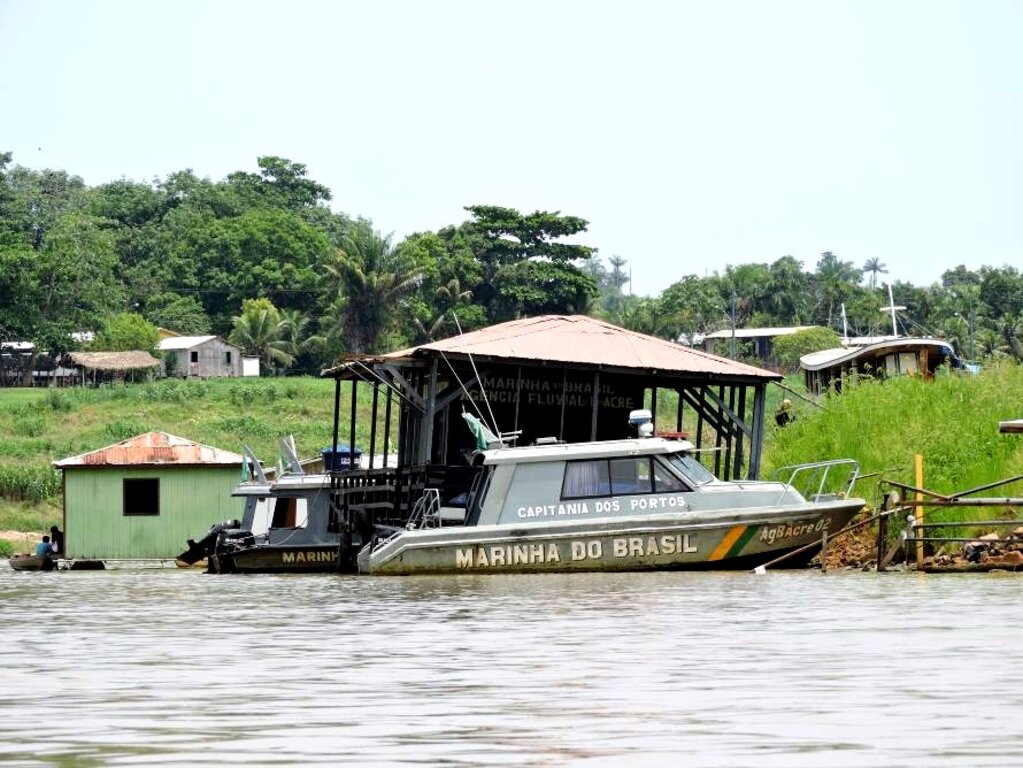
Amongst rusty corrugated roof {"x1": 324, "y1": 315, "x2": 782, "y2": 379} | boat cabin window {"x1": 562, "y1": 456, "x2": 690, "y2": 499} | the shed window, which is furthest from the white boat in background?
boat cabin window {"x1": 562, "y1": 456, "x2": 690, "y2": 499}

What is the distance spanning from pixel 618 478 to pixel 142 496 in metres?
18.4

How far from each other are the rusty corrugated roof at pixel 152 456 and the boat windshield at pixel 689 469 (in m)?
16.9

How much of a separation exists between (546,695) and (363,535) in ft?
62.7

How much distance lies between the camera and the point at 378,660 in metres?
11.6

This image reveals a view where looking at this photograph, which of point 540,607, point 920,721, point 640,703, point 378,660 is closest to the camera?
point 920,721

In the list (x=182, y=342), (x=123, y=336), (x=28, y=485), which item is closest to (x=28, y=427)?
(x=28, y=485)

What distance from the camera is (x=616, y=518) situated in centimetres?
2305

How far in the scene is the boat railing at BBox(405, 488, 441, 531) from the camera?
2452 cm

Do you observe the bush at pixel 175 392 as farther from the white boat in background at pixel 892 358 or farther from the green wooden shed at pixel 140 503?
the green wooden shed at pixel 140 503

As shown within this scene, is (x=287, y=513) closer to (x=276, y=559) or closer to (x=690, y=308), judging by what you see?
(x=276, y=559)

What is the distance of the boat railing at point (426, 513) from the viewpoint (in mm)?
24516

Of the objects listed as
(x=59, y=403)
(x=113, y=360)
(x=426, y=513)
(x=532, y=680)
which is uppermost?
(x=113, y=360)

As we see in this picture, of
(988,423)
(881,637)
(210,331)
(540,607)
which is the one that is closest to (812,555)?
(988,423)

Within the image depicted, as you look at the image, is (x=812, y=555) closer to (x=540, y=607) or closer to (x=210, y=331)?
(x=540, y=607)
